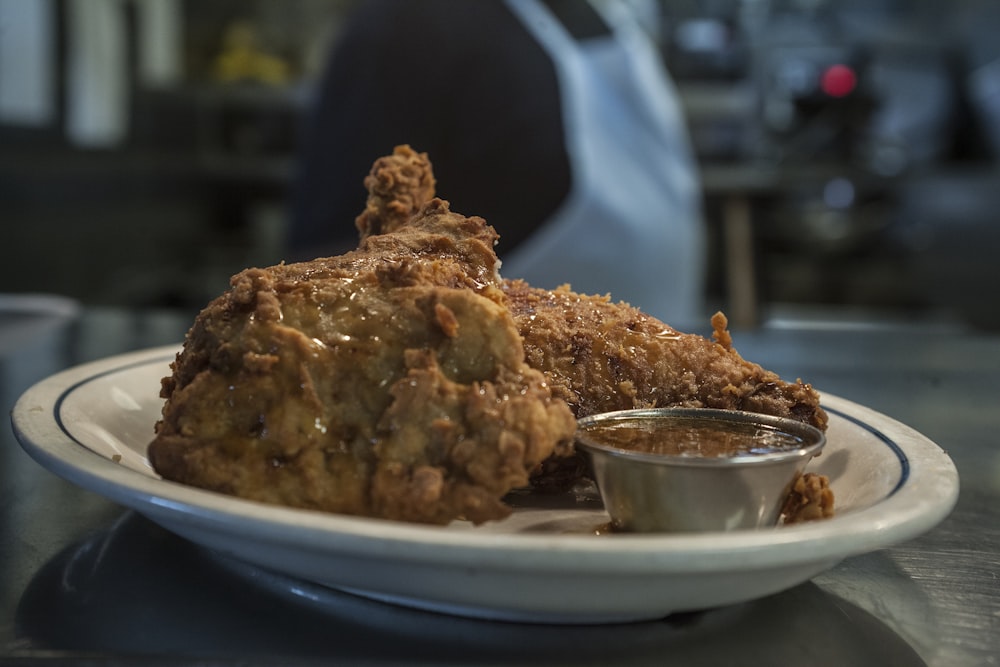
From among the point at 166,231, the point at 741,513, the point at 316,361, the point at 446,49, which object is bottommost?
the point at 166,231

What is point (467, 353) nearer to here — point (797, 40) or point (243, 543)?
point (243, 543)

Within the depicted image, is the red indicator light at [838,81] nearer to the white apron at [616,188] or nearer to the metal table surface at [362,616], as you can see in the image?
the white apron at [616,188]

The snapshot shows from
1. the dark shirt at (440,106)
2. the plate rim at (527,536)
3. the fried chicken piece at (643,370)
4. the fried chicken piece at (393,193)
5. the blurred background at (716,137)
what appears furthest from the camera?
the blurred background at (716,137)

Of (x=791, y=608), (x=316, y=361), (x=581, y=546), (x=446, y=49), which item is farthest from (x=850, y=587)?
(x=446, y=49)

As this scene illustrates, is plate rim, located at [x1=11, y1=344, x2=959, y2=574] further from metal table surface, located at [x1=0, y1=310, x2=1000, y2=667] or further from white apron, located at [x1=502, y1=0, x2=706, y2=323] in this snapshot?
white apron, located at [x1=502, y1=0, x2=706, y2=323]

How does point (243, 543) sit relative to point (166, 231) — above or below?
above

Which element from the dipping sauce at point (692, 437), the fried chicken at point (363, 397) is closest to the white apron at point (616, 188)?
the dipping sauce at point (692, 437)
